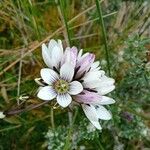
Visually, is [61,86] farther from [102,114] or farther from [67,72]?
[102,114]

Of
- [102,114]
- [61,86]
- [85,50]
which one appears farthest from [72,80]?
[85,50]

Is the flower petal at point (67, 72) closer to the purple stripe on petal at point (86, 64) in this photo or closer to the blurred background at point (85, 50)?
the purple stripe on petal at point (86, 64)

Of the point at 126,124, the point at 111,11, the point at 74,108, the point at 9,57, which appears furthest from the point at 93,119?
the point at 111,11

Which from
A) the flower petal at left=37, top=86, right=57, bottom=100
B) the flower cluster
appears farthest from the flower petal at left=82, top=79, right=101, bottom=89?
the flower petal at left=37, top=86, right=57, bottom=100

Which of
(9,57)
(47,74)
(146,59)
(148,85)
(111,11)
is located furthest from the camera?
(111,11)

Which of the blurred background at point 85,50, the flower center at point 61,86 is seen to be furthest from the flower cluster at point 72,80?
the blurred background at point 85,50

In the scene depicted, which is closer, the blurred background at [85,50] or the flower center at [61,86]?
the flower center at [61,86]

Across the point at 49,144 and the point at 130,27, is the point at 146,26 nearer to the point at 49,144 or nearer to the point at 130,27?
the point at 130,27
